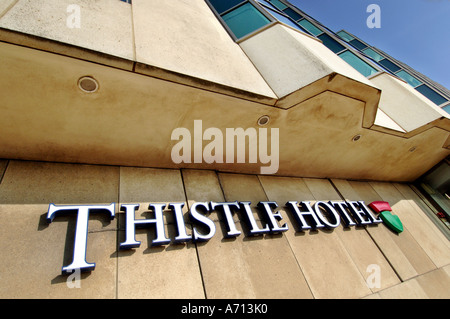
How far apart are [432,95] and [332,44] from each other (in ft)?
23.8

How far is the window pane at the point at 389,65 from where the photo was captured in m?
17.1

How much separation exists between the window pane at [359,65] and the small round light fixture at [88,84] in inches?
434

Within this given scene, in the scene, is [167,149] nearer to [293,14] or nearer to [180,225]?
[180,225]

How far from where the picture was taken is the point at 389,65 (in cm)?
1753


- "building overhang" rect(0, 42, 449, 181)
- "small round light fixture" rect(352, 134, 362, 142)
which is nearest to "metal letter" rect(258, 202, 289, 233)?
"building overhang" rect(0, 42, 449, 181)

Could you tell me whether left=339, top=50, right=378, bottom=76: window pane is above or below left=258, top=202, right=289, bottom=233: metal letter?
above

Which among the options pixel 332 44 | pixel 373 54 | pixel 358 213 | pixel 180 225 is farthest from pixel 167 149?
pixel 373 54

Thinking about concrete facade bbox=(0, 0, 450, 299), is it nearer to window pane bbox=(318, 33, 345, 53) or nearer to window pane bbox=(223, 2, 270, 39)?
window pane bbox=(223, 2, 270, 39)

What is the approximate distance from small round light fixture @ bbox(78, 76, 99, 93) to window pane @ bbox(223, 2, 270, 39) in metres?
4.89

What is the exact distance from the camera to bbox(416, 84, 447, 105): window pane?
549 inches

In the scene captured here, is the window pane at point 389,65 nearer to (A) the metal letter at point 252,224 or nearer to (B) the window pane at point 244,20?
(B) the window pane at point 244,20

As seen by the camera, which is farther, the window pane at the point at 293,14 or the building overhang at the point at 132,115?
the window pane at the point at 293,14

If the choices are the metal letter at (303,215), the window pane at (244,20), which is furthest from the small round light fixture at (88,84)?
the metal letter at (303,215)
